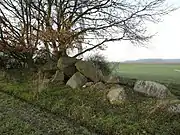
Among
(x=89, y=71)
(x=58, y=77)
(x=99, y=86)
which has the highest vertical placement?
(x=89, y=71)

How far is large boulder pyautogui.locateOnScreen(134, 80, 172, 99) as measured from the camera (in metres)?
8.20

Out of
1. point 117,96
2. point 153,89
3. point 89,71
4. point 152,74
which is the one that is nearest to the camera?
point 117,96

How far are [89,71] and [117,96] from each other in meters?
2.50

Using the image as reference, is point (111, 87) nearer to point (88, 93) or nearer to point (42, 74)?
point (88, 93)

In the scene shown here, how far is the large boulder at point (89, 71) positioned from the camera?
392 inches

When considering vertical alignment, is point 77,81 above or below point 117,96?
above

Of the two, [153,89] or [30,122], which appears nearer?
[30,122]

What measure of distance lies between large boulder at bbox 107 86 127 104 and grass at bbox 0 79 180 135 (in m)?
0.14

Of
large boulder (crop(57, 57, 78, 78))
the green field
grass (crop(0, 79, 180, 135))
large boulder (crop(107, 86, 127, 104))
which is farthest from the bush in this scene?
large boulder (crop(107, 86, 127, 104))

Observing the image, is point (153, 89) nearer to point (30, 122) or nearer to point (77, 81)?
point (77, 81)

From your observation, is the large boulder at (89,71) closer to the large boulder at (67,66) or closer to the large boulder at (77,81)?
the large boulder at (77,81)

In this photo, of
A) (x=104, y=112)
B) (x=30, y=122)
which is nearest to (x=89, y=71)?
(x=104, y=112)

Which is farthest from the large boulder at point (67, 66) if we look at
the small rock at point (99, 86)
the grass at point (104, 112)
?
the small rock at point (99, 86)

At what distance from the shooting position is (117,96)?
7844 millimetres
